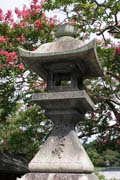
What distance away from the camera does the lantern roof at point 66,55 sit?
5.45 metres

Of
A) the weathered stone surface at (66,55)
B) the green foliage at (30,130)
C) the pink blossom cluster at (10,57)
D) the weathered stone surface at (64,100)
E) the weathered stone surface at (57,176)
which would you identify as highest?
the weathered stone surface at (66,55)

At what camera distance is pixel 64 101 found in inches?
221

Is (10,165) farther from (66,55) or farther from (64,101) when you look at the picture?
(66,55)

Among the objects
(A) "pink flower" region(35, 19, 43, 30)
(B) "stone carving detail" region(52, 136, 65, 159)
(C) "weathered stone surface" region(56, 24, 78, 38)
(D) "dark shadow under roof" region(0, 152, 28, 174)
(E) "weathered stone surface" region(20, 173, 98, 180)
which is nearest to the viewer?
(E) "weathered stone surface" region(20, 173, 98, 180)

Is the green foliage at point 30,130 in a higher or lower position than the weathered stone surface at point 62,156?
lower

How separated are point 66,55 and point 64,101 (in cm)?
82

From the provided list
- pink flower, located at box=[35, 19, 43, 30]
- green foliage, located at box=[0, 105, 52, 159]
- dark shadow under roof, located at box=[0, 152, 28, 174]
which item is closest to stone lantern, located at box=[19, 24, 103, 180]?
pink flower, located at box=[35, 19, 43, 30]

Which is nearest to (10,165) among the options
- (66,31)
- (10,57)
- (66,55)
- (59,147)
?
(10,57)

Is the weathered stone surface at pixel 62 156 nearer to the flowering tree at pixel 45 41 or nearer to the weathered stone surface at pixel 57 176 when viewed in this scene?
the weathered stone surface at pixel 57 176

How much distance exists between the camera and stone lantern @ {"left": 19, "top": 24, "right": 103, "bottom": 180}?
530 centimetres

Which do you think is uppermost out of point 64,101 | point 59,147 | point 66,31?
point 66,31

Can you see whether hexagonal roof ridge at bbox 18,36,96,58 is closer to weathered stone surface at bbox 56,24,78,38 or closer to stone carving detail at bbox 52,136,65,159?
weathered stone surface at bbox 56,24,78,38

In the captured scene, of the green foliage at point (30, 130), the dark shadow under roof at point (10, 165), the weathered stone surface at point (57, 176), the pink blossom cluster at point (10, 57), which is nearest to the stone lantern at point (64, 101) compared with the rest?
the weathered stone surface at point (57, 176)

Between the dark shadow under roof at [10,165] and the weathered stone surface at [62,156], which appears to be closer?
the weathered stone surface at [62,156]
